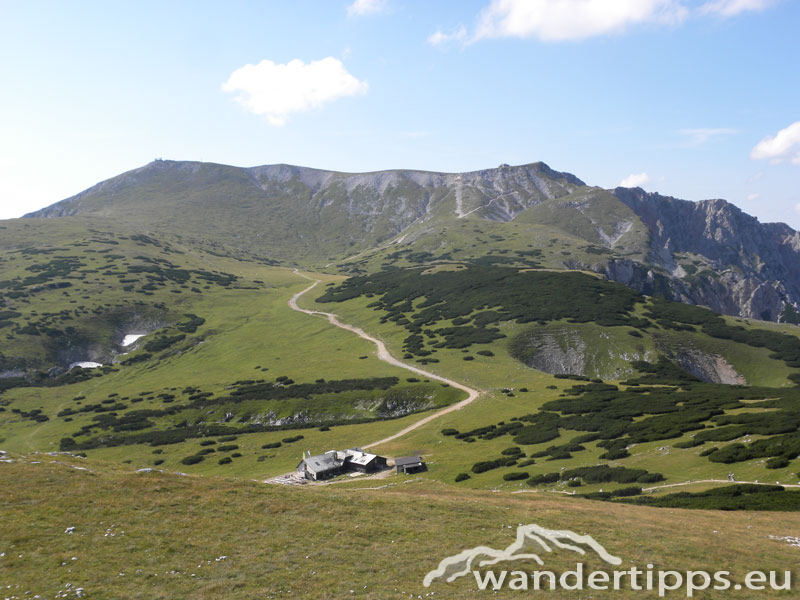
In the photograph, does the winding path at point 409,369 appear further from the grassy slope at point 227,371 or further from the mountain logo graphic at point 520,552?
the mountain logo graphic at point 520,552

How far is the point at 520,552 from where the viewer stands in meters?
22.7

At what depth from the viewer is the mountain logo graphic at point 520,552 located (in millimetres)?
20844

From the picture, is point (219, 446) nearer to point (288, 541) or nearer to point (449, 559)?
point (288, 541)

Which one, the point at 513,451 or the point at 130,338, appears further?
the point at 130,338

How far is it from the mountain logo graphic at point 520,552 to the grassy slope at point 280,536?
52cm

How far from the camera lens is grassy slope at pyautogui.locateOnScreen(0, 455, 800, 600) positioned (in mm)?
19281

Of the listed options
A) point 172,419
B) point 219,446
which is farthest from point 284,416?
point 172,419

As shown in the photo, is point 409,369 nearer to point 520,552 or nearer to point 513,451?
point 513,451

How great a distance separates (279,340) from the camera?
482 feet

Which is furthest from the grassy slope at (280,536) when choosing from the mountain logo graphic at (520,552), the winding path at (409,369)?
the winding path at (409,369)

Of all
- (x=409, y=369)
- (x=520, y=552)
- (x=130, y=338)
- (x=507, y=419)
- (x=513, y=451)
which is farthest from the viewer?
(x=130, y=338)

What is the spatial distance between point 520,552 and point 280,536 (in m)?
11.9

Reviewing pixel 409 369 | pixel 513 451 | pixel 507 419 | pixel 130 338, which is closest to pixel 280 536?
pixel 513 451

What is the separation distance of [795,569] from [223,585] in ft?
80.6
